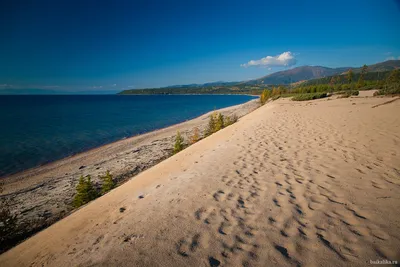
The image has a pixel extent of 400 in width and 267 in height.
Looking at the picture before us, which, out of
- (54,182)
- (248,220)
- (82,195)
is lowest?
(54,182)

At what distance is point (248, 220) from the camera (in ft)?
11.7

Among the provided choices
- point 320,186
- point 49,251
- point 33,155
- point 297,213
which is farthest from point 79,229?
point 33,155

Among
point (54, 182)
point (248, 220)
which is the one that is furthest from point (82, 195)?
point (248, 220)

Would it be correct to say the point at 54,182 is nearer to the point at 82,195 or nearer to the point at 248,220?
the point at 82,195

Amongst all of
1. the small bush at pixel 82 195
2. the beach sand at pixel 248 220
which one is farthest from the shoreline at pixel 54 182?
the beach sand at pixel 248 220

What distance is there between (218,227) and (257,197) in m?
1.46

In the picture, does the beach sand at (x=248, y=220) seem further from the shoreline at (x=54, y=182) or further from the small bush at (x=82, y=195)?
the shoreline at (x=54, y=182)

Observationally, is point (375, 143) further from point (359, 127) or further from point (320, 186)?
point (320, 186)

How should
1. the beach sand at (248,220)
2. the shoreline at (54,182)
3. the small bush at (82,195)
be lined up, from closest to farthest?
the beach sand at (248,220) → the small bush at (82,195) → the shoreline at (54,182)

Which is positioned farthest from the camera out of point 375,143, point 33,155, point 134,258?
point 33,155

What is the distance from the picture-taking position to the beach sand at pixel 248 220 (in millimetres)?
2758

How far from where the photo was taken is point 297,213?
12.0 ft

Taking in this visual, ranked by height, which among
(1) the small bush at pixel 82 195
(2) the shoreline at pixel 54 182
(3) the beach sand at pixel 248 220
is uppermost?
(3) the beach sand at pixel 248 220

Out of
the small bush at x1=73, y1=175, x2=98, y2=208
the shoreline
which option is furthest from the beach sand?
the shoreline
